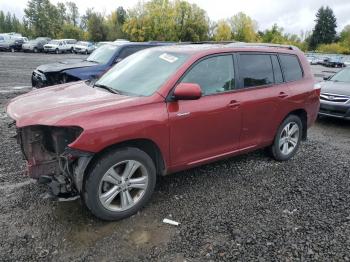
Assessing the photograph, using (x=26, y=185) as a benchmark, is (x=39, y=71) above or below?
above

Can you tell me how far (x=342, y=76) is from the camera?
9352 mm

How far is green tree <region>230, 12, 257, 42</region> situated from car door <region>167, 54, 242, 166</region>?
249ft

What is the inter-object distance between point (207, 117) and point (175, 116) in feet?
Result: 1.60

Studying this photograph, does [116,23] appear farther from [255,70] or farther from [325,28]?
[255,70]

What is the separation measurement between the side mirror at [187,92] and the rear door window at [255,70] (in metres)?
1.10

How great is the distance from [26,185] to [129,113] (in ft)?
6.05

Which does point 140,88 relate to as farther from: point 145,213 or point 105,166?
point 145,213

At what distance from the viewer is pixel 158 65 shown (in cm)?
423

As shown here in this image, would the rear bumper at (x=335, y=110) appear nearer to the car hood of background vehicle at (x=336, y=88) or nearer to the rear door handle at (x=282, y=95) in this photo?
the car hood of background vehicle at (x=336, y=88)

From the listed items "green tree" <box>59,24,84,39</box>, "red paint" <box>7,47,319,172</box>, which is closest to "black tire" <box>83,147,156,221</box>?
"red paint" <box>7,47,319,172</box>

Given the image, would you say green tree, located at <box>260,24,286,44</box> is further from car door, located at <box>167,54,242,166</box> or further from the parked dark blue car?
car door, located at <box>167,54,242,166</box>

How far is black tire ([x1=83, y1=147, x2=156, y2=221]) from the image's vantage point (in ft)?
11.0

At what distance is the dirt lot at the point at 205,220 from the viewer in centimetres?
317

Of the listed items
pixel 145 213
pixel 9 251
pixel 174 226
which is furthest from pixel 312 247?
pixel 9 251
